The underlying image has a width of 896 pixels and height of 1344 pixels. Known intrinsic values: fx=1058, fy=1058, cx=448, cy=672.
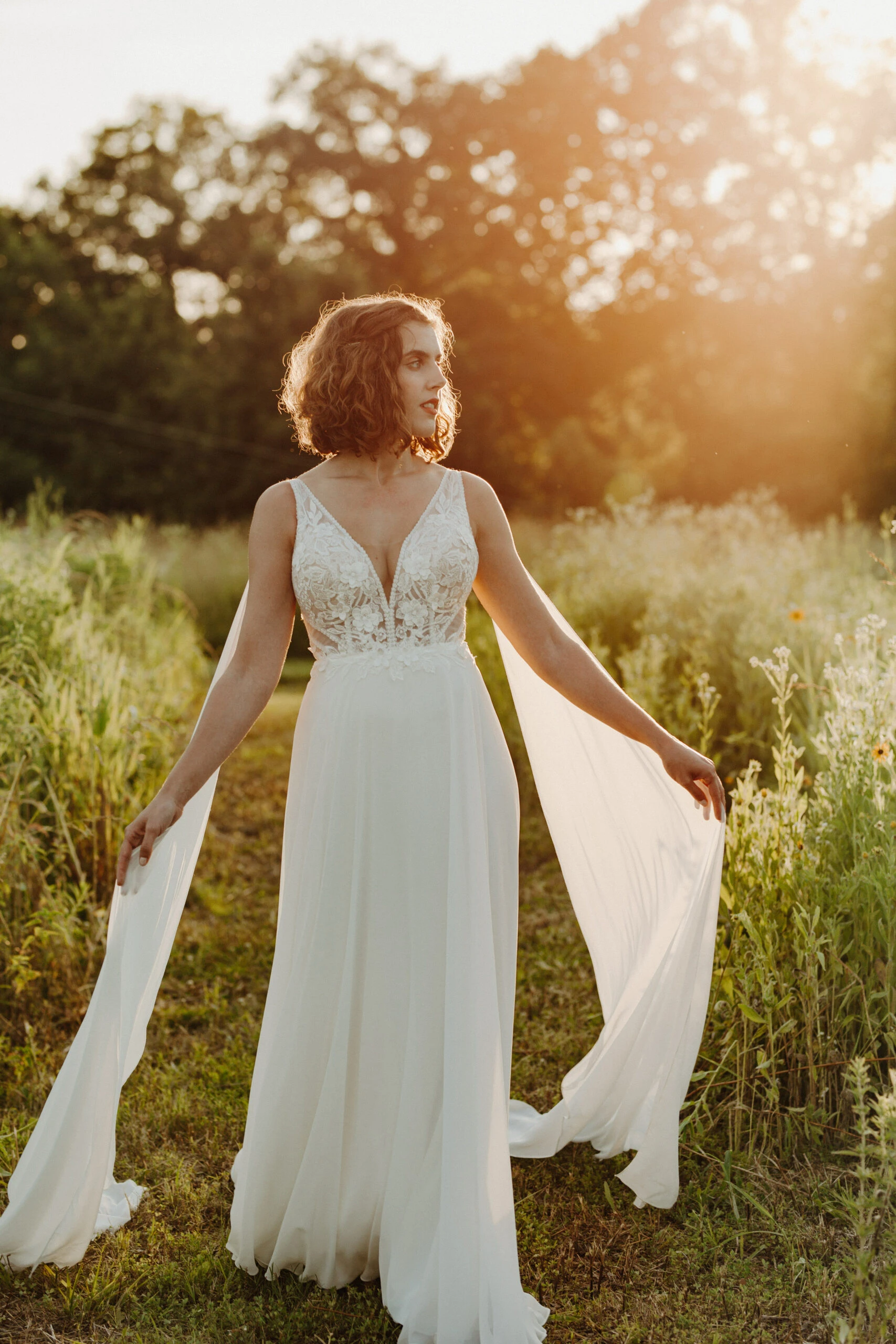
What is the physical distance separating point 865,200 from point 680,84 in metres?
5.41

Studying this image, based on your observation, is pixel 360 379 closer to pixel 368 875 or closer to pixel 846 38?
pixel 368 875

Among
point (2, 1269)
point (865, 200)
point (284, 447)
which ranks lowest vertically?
point (2, 1269)

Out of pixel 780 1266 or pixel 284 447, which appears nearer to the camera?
pixel 780 1266

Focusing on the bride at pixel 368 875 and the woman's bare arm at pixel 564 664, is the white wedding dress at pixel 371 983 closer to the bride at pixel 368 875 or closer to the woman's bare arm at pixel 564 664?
the bride at pixel 368 875

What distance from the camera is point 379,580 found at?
2312mm

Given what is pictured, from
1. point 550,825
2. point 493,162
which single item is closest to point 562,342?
point 493,162

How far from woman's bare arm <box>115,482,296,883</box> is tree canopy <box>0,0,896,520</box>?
67.3 feet

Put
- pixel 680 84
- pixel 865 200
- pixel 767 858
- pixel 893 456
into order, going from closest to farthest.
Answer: pixel 767 858, pixel 893 456, pixel 865 200, pixel 680 84

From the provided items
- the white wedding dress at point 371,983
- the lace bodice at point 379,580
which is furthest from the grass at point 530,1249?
the lace bodice at point 379,580

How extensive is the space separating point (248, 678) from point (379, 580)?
367mm

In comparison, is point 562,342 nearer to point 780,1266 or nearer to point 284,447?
point 284,447

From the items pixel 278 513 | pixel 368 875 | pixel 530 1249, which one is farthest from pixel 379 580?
pixel 530 1249

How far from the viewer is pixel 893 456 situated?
17734mm

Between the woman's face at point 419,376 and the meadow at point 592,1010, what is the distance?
125 cm
